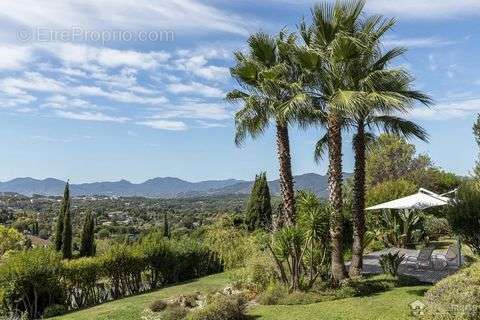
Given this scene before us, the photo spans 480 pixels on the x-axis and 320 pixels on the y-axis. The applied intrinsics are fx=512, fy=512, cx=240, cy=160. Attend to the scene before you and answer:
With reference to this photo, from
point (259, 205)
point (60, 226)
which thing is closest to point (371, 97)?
point (259, 205)

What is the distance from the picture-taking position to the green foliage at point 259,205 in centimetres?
3639

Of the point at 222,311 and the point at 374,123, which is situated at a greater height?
the point at 374,123

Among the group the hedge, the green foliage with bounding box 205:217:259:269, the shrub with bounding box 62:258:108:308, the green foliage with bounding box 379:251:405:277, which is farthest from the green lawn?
the green foliage with bounding box 205:217:259:269

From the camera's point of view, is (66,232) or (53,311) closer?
(53,311)

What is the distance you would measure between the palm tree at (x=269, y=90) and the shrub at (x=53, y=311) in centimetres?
947

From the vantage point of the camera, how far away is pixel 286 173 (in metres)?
18.0

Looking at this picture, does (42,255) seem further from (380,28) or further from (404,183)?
(404,183)

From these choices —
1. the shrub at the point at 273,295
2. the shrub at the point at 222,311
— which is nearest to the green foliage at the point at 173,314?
the shrub at the point at 222,311

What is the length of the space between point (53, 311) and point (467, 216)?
598 inches

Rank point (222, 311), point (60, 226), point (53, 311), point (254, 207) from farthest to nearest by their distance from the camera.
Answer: point (60, 226)
point (254, 207)
point (53, 311)
point (222, 311)

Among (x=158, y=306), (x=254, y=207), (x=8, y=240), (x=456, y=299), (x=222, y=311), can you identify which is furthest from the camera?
(x=8, y=240)

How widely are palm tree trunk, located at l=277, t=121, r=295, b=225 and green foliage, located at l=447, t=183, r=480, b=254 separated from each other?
202 inches

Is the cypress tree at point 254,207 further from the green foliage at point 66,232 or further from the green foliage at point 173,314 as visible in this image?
the green foliage at point 173,314

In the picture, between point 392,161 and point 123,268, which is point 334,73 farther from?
point 392,161
